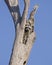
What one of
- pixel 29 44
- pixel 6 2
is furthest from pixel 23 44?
pixel 6 2

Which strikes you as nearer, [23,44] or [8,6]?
[23,44]

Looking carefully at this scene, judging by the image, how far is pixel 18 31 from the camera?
13.2m

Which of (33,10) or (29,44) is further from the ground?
(33,10)

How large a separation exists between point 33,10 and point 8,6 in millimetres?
1543

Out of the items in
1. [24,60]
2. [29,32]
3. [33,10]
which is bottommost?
[24,60]

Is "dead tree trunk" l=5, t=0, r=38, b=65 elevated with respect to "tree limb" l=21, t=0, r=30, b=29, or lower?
lower

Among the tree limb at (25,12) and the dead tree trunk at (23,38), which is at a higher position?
the tree limb at (25,12)

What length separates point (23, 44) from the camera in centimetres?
1312

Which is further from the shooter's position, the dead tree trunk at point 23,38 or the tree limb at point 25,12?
the tree limb at point 25,12

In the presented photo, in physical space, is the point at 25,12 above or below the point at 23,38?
above

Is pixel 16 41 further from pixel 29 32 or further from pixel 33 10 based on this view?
pixel 33 10

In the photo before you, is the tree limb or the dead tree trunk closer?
the dead tree trunk

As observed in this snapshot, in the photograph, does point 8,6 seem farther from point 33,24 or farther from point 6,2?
point 33,24

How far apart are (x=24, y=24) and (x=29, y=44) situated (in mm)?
950
